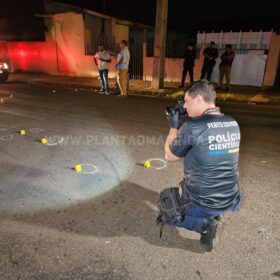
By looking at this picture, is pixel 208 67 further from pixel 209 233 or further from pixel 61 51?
pixel 209 233

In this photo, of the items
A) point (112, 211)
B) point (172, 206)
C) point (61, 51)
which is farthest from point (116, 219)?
point (61, 51)

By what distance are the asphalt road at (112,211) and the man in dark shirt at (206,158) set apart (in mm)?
382

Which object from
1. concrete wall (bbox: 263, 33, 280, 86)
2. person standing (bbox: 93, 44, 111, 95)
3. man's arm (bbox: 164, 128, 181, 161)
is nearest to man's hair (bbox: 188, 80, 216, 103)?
man's arm (bbox: 164, 128, 181, 161)

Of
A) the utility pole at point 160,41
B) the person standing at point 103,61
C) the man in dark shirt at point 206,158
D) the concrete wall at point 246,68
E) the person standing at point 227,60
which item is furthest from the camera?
the concrete wall at point 246,68

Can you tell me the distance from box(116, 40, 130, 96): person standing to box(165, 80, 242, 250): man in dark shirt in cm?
827

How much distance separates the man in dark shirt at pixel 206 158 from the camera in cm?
242

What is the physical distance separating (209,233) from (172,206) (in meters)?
0.42

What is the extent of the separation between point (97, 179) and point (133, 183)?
53 cm

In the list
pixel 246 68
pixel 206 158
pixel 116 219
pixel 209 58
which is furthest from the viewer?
pixel 246 68

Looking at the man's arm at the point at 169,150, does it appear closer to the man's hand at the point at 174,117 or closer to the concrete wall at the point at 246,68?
the man's hand at the point at 174,117

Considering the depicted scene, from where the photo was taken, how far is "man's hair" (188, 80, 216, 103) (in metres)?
2.52

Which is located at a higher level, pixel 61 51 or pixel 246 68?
pixel 61 51

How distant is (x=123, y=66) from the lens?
10.6 meters

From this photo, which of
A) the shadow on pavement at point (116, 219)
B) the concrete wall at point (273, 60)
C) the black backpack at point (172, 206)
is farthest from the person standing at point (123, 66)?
the black backpack at point (172, 206)
